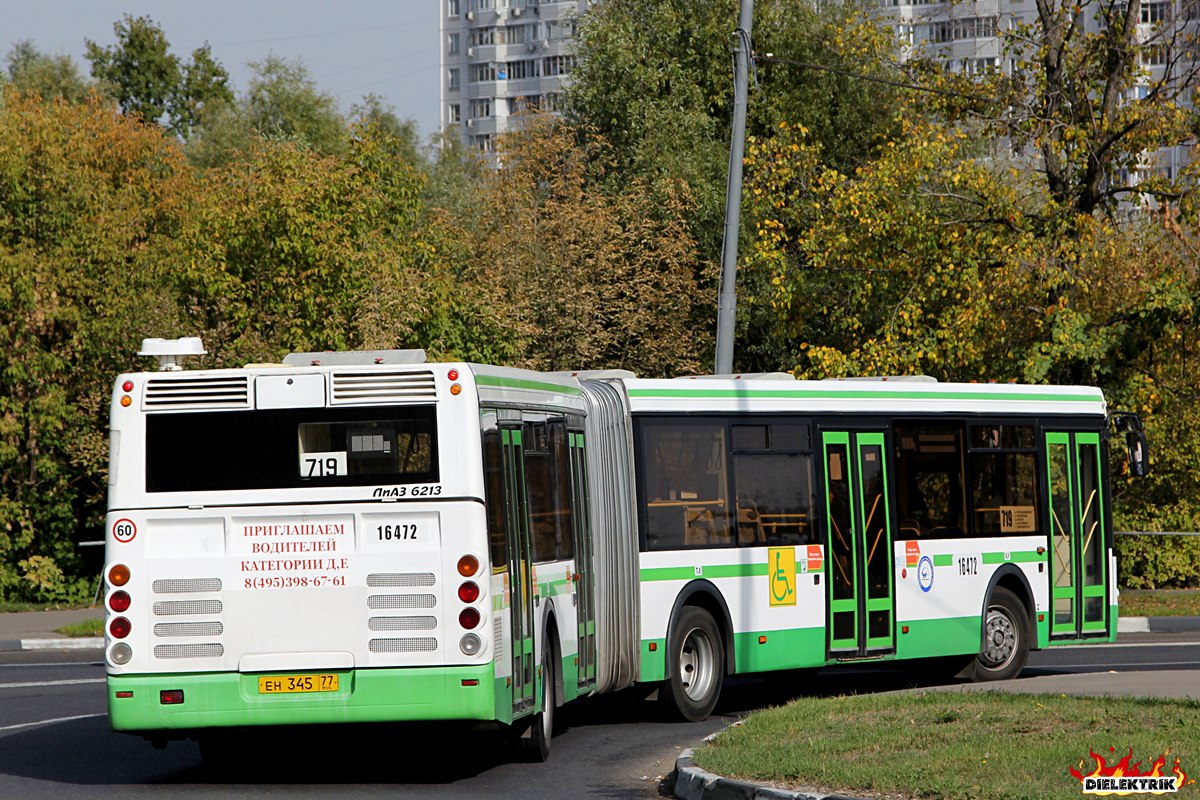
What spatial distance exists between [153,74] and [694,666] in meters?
64.0

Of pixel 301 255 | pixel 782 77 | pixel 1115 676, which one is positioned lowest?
Answer: pixel 1115 676

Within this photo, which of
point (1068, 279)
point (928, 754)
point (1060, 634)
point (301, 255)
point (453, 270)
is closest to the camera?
point (928, 754)

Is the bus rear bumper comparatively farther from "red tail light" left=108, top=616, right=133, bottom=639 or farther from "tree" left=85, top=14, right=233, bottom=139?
"tree" left=85, top=14, right=233, bottom=139

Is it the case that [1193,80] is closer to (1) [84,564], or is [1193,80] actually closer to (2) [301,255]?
(2) [301,255]

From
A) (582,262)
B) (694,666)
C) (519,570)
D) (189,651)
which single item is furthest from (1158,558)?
(189,651)

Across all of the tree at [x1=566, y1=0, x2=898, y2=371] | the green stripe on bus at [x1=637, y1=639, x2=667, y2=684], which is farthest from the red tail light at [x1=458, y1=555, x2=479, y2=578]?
the tree at [x1=566, y1=0, x2=898, y2=371]

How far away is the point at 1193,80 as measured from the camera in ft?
87.1

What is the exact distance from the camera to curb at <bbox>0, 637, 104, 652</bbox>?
23.4m

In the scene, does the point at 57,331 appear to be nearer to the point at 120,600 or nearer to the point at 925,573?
the point at 925,573

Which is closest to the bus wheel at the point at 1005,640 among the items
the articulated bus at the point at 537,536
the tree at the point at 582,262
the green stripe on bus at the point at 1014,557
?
the articulated bus at the point at 537,536

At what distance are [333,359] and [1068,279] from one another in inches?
639

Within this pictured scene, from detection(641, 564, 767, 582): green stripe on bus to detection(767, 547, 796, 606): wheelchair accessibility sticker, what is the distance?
106 mm

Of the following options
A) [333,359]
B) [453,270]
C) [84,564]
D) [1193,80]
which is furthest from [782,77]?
[333,359]

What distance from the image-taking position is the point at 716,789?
10344mm
